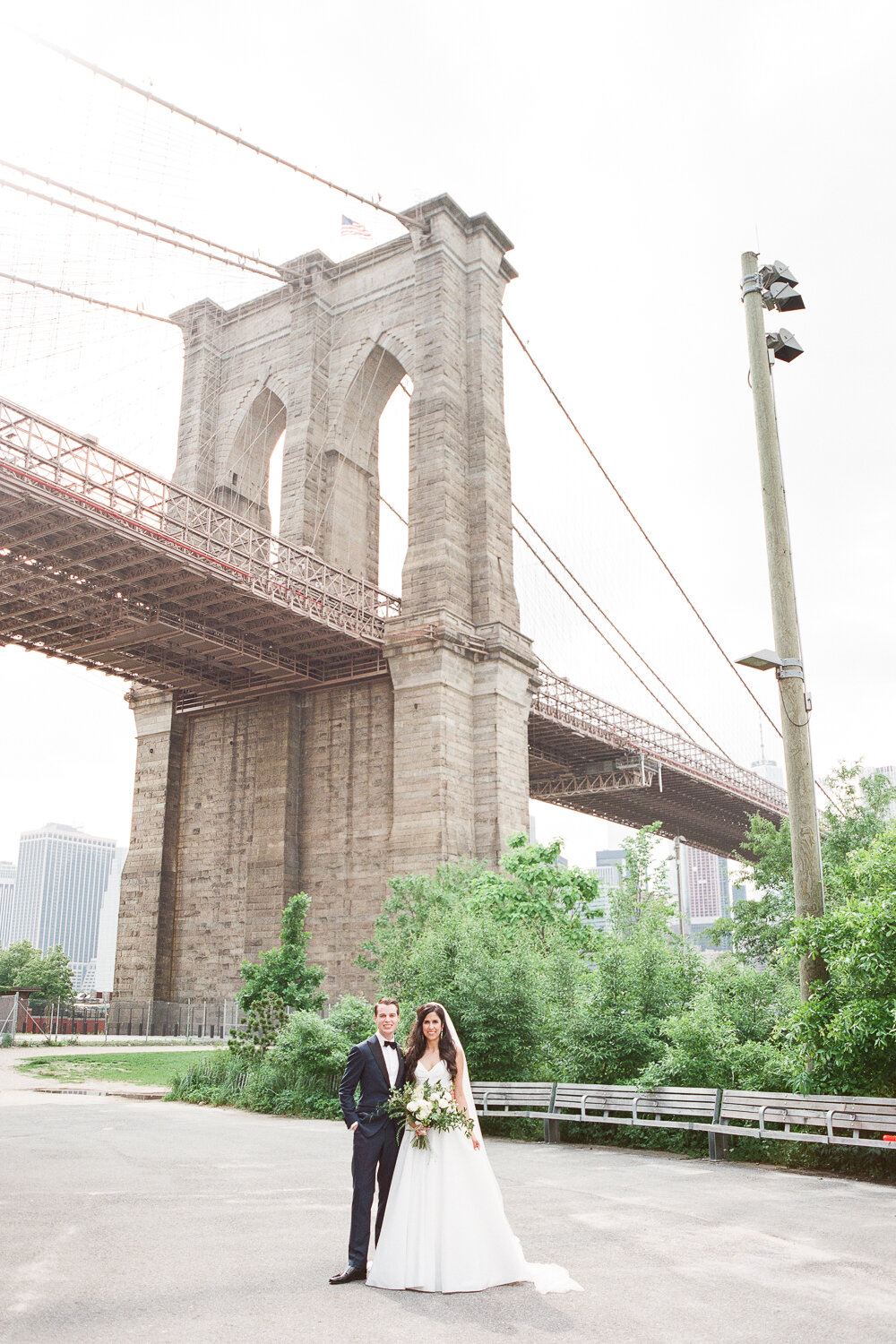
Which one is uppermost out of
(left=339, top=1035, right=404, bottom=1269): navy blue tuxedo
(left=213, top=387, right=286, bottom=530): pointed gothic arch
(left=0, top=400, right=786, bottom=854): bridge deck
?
(left=213, top=387, right=286, bottom=530): pointed gothic arch

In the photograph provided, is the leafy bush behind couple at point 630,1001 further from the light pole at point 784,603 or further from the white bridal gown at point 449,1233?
the white bridal gown at point 449,1233

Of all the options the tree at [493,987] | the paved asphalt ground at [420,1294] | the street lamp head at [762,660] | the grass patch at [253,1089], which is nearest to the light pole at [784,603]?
the street lamp head at [762,660]

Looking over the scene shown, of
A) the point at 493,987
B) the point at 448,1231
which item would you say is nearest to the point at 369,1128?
the point at 448,1231

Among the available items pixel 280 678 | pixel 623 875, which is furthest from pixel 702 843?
pixel 623 875

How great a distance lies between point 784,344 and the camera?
9.20 metres

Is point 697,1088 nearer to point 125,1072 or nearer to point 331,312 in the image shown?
point 125,1072

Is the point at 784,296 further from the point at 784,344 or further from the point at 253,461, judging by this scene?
the point at 253,461

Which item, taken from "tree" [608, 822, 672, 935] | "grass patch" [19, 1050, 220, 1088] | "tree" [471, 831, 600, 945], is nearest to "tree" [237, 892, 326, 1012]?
"grass patch" [19, 1050, 220, 1088]

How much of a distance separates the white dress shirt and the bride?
16.5 inches

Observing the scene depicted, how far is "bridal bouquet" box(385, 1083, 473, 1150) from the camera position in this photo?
5.40 meters

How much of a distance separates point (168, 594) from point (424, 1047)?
2256 cm

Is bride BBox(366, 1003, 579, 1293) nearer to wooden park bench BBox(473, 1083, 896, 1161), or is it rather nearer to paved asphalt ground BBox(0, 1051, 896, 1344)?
paved asphalt ground BBox(0, 1051, 896, 1344)

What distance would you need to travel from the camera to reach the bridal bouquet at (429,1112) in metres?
5.40

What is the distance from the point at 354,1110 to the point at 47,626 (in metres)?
25.9
